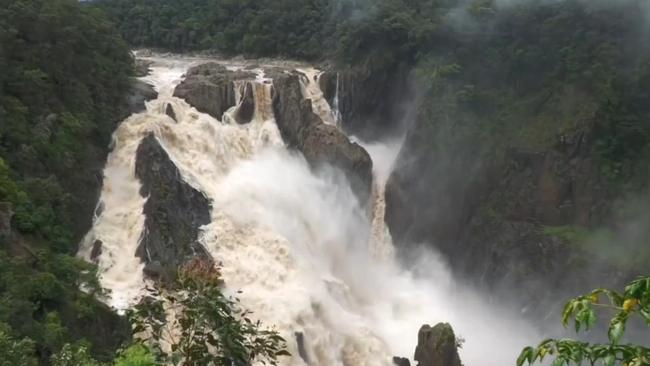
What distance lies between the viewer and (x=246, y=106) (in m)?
27.3

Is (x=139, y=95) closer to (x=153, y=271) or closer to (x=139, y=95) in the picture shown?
(x=139, y=95)

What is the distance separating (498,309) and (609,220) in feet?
17.1

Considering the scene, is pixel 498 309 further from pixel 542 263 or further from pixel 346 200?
pixel 346 200

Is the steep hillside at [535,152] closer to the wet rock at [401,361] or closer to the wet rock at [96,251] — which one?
the wet rock at [401,361]

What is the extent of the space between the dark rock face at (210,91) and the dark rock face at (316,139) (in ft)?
6.46

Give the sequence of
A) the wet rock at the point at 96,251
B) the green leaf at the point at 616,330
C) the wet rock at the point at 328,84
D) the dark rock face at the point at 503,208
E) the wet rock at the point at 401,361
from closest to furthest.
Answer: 1. the green leaf at the point at 616,330
2. the wet rock at the point at 401,361
3. the wet rock at the point at 96,251
4. the dark rock face at the point at 503,208
5. the wet rock at the point at 328,84

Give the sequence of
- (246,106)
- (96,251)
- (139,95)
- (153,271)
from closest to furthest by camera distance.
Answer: (153,271), (96,251), (139,95), (246,106)

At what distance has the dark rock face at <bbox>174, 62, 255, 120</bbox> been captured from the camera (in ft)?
86.0

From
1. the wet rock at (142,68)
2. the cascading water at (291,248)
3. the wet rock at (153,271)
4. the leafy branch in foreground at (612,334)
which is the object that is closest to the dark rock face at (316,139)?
the cascading water at (291,248)

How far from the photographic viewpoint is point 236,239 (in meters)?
21.4

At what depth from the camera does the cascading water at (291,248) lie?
1958 centimetres

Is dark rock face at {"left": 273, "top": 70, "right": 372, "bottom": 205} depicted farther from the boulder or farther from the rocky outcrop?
the boulder

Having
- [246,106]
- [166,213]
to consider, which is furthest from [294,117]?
[166,213]

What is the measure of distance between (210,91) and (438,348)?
14100 millimetres
